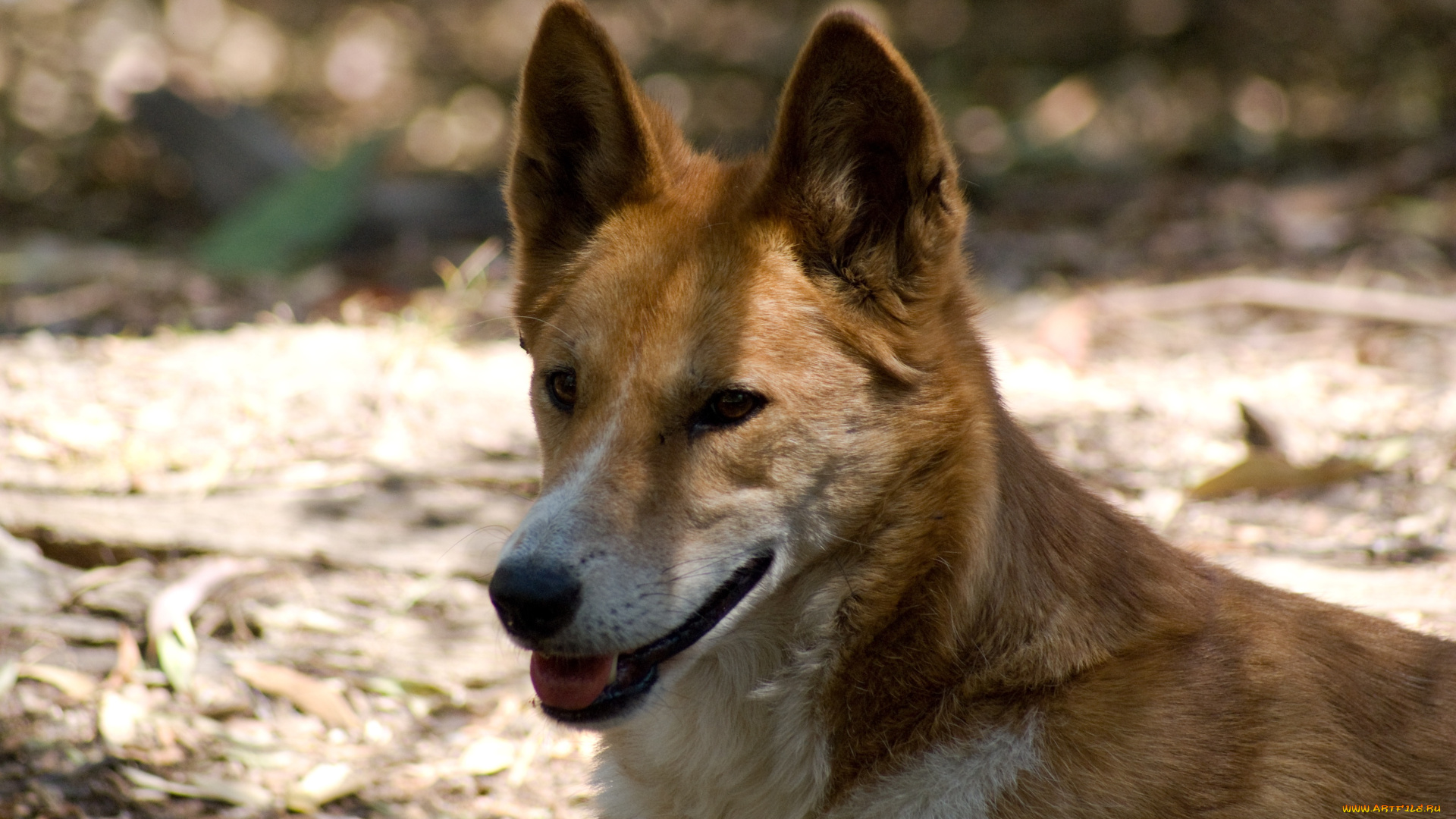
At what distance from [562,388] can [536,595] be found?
0.68 metres

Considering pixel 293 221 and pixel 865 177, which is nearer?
pixel 865 177

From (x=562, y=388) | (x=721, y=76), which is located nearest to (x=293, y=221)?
(x=721, y=76)

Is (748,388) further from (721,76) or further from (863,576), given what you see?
(721,76)

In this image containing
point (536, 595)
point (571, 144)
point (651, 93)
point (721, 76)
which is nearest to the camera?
point (536, 595)

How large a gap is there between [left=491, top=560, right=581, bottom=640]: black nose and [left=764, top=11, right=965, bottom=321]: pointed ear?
1.02 metres

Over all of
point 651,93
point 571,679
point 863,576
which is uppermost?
point 651,93

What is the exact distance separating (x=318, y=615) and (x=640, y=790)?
75.8 inches

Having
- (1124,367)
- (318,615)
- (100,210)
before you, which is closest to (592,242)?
(318,615)

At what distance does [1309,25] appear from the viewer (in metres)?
11.2

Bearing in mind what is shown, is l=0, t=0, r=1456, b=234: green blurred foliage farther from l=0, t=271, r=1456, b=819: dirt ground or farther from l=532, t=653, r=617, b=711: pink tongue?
l=532, t=653, r=617, b=711: pink tongue

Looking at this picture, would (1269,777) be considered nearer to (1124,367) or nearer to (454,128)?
(1124,367)

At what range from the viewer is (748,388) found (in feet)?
9.54

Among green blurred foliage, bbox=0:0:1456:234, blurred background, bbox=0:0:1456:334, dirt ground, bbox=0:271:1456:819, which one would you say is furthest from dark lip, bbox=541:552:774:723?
green blurred foliage, bbox=0:0:1456:234

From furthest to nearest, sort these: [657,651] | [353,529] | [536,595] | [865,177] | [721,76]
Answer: [721,76], [353,529], [865,177], [657,651], [536,595]
